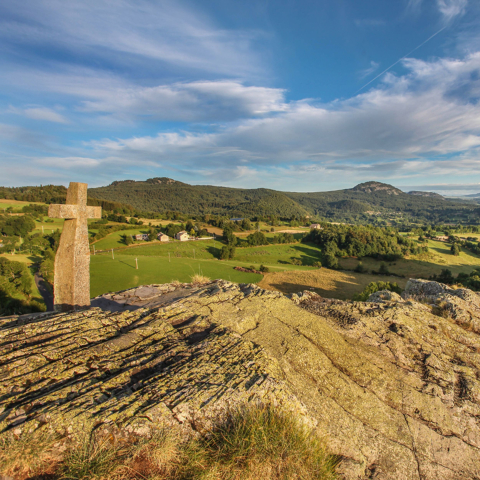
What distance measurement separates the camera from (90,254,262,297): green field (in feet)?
113

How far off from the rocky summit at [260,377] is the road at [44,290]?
29075 mm

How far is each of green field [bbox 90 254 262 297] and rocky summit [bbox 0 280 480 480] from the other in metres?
27.1

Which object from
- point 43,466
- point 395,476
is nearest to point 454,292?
point 395,476

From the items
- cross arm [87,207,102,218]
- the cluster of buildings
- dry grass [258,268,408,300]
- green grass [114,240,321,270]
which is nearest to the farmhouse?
the cluster of buildings

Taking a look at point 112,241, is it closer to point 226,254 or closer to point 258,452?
point 226,254

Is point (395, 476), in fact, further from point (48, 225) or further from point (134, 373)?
point (48, 225)

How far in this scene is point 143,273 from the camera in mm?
40000

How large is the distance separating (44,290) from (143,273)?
41.4ft

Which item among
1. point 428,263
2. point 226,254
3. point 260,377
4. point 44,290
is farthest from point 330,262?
point 260,377

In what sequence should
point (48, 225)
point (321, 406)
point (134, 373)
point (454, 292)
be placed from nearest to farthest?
1. point (134, 373)
2. point (321, 406)
3. point (454, 292)
4. point (48, 225)

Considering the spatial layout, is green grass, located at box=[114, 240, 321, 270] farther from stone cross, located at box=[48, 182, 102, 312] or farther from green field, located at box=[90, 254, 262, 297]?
stone cross, located at box=[48, 182, 102, 312]

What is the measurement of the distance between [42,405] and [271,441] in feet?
8.21

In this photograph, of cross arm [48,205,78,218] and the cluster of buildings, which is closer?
cross arm [48,205,78,218]

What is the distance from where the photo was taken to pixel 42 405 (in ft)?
8.71
